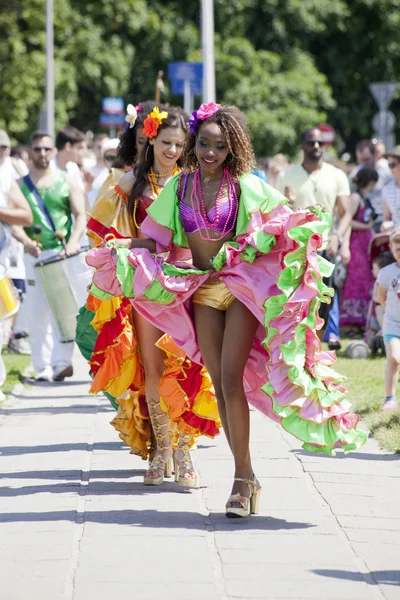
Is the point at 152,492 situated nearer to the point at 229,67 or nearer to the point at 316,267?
the point at 316,267

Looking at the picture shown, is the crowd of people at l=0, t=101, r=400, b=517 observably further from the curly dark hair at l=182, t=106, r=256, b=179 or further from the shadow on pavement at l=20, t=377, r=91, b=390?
the shadow on pavement at l=20, t=377, r=91, b=390

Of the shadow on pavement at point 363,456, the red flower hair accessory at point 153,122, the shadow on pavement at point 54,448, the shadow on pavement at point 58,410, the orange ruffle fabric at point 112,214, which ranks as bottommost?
the shadow on pavement at point 58,410

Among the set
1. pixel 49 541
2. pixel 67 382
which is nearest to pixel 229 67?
pixel 67 382

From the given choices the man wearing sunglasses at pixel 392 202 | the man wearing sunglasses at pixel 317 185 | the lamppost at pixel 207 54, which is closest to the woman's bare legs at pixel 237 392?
the man wearing sunglasses at pixel 317 185

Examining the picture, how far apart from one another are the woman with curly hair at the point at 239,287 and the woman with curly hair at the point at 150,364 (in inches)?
22.4

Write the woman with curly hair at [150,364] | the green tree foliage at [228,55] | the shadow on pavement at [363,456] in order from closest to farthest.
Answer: the woman with curly hair at [150,364] → the shadow on pavement at [363,456] → the green tree foliage at [228,55]

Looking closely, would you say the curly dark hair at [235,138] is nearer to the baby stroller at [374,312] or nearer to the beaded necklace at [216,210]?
the beaded necklace at [216,210]

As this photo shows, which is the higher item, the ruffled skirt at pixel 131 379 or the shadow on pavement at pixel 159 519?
the ruffled skirt at pixel 131 379

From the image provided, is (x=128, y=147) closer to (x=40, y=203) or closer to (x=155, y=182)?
(x=155, y=182)

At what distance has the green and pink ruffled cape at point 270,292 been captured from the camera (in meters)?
5.99

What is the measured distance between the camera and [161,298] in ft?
20.7

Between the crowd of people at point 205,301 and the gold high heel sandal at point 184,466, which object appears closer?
the crowd of people at point 205,301

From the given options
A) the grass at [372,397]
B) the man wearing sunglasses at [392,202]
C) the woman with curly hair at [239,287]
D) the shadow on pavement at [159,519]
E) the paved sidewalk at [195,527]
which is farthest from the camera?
the man wearing sunglasses at [392,202]

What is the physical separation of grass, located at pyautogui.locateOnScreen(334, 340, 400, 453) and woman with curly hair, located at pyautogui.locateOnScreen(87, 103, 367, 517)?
6.35 ft
